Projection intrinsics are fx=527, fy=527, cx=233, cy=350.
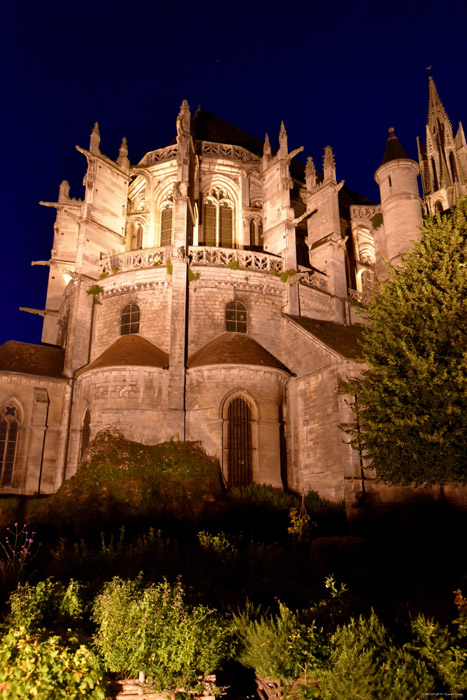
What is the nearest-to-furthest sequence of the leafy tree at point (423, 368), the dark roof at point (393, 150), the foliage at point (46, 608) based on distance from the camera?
the foliage at point (46, 608), the leafy tree at point (423, 368), the dark roof at point (393, 150)

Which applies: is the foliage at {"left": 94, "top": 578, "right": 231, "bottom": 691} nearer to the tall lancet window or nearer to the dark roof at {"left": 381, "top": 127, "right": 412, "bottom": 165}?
the tall lancet window

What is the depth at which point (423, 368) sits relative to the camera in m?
12.5

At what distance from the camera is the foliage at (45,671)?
494 centimetres

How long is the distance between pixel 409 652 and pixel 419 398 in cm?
726

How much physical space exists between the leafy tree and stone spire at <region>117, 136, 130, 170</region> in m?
18.6

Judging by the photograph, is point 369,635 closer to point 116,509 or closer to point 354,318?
point 116,509

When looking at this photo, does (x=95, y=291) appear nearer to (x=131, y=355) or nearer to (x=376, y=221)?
(x=131, y=355)

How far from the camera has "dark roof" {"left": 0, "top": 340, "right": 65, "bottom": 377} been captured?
22297 millimetres

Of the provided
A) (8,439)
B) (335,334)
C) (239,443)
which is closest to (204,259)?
(335,334)

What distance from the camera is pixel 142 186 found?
2967 cm

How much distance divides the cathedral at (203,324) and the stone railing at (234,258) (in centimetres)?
10

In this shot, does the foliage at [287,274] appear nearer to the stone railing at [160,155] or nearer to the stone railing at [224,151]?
the stone railing at [224,151]

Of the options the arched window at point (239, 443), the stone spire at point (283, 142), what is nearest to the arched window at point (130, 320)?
the arched window at point (239, 443)

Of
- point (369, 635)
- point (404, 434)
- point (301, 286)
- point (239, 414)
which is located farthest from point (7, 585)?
point (301, 286)
